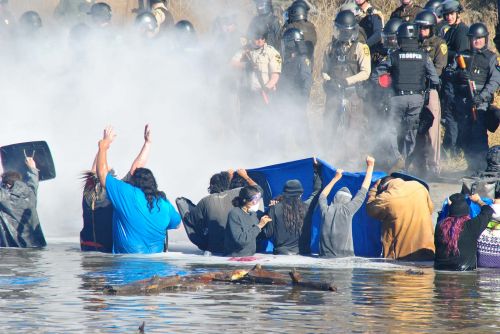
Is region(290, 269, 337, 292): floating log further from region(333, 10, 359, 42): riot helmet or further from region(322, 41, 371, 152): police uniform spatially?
region(333, 10, 359, 42): riot helmet

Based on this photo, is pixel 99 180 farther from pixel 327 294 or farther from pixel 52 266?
pixel 327 294

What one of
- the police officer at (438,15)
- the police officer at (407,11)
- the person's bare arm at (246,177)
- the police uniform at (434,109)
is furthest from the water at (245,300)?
the police officer at (407,11)

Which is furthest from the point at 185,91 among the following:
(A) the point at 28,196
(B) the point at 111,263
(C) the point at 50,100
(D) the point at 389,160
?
(B) the point at 111,263

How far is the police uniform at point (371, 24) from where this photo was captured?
2438 cm

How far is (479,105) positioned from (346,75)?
2.16 m

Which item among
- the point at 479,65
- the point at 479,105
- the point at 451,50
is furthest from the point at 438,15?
the point at 479,105

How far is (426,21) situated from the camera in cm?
2244

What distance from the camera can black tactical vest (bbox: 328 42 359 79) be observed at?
23.5 meters

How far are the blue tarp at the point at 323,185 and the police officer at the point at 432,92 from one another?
142 inches

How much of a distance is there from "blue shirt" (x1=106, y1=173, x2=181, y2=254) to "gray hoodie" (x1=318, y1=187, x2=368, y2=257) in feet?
5.95

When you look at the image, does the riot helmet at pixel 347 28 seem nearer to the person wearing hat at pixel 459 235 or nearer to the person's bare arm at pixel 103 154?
the person's bare arm at pixel 103 154

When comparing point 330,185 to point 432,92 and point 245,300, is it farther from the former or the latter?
point 432,92

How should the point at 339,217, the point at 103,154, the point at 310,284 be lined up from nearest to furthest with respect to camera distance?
1. the point at 310,284
2. the point at 339,217
3. the point at 103,154

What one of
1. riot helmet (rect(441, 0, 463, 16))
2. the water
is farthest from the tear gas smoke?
the water
